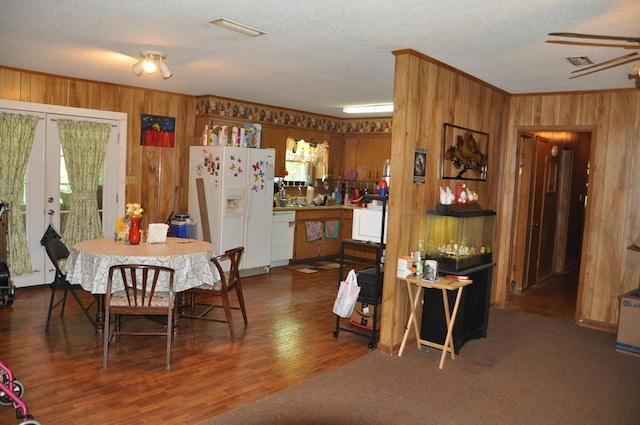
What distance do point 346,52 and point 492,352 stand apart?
109 inches

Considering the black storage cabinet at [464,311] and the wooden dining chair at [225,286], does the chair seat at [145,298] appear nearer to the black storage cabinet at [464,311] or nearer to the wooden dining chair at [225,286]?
the wooden dining chair at [225,286]

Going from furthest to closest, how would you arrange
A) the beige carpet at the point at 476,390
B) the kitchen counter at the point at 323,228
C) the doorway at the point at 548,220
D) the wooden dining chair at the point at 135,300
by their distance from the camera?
the kitchen counter at the point at 323,228 < the doorway at the point at 548,220 < the wooden dining chair at the point at 135,300 < the beige carpet at the point at 476,390

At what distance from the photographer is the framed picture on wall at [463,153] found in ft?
15.5

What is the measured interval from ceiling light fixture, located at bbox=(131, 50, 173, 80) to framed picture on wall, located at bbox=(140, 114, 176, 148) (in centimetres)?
206

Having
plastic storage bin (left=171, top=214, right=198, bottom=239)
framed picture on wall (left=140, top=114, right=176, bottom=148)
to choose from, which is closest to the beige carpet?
plastic storage bin (left=171, top=214, right=198, bottom=239)

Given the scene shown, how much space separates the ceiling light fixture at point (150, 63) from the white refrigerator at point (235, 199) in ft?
6.50

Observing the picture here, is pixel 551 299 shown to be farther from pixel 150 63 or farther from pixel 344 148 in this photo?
pixel 150 63

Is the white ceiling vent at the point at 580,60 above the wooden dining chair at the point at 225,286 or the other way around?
above

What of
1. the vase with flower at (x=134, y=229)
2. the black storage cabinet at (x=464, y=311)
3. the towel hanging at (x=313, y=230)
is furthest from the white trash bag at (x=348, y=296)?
the towel hanging at (x=313, y=230)

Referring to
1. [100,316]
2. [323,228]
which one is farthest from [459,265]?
[323,228]

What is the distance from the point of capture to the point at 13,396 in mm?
2596

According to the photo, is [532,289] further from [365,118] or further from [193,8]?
[193,8]

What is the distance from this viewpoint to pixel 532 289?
711 cm

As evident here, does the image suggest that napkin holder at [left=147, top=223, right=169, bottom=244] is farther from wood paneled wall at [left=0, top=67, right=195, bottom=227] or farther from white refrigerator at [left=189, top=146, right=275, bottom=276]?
wood paneled wall at [left=0, top=67, right=195, bottom=227]
